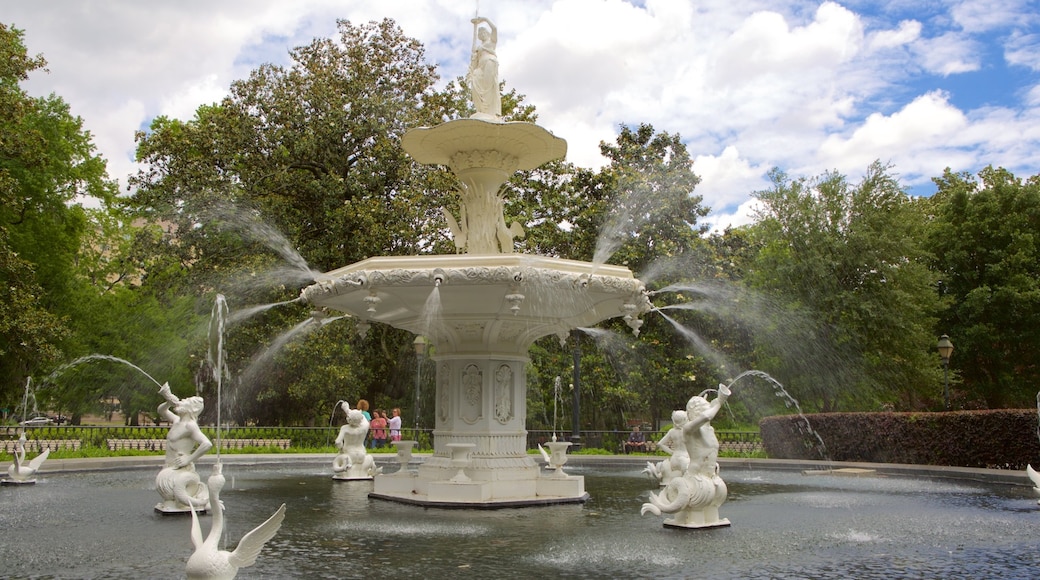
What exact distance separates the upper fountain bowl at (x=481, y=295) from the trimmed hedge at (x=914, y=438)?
9359 mm

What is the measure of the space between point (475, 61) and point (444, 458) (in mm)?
5727

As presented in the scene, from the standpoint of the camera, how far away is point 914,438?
1773 centimetres

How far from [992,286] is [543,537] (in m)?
29.8

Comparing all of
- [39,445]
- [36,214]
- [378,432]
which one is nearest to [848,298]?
[378,432]

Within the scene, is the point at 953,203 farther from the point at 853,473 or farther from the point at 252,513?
the point at 252,513

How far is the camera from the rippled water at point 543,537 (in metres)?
6.30

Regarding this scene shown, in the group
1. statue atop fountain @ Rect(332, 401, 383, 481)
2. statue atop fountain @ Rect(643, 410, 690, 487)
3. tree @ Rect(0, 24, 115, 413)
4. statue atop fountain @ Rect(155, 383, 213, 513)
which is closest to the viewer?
statue atop fountain @ Rect(643, 410, 690, 487)

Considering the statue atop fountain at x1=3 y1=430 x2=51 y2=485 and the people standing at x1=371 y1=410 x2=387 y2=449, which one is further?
the people standing at x1=371 y1=410 x2=387 y2=449

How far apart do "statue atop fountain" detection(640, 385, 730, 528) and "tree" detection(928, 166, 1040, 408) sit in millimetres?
25383

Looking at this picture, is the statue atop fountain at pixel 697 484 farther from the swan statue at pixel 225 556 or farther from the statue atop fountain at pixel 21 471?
the statue atop fountain at pixel 21 471

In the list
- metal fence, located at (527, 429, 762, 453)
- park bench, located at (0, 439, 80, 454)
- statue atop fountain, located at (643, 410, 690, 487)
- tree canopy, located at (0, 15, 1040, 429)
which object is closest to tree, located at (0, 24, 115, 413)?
tree canopy, located at (0, 15, 1040, 429)

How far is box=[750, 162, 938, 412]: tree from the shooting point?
2812cm

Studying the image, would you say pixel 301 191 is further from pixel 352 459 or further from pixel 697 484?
pixel 697 484

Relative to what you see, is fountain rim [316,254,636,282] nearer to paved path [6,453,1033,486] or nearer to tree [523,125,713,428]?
paved path [6,453,1033,486]
